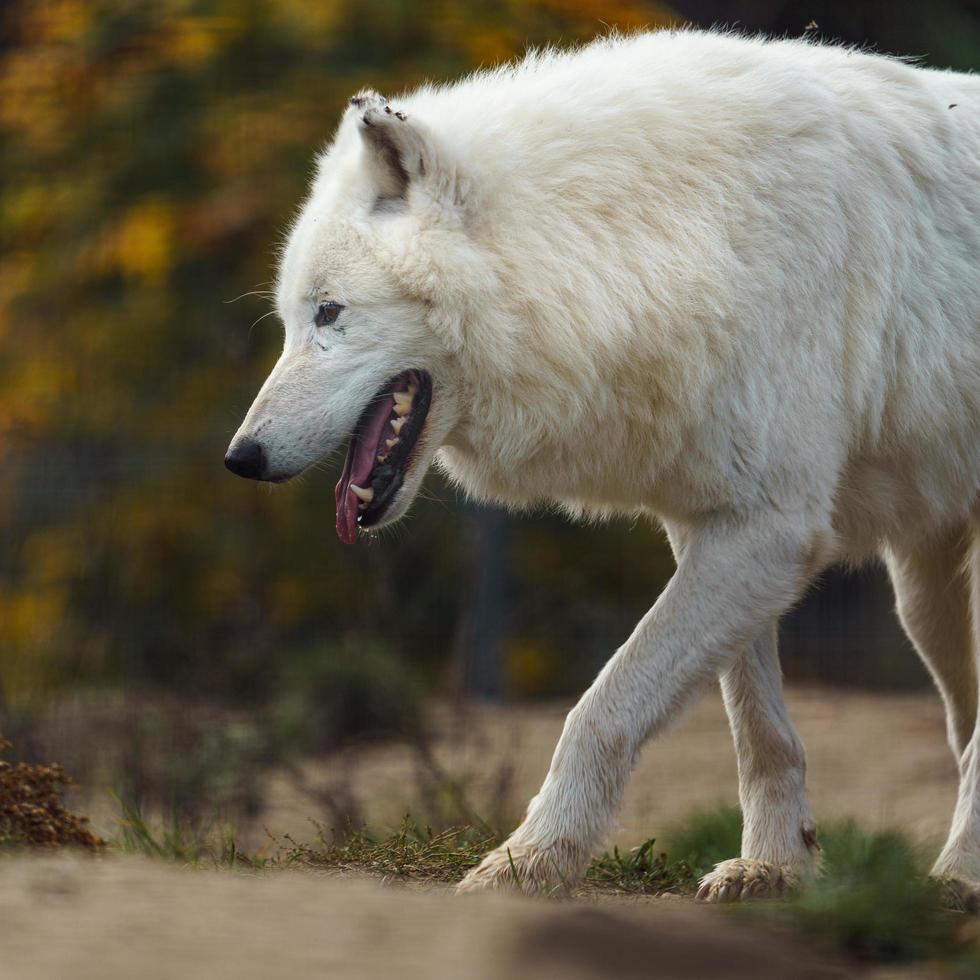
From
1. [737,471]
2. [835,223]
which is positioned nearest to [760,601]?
[737,471]

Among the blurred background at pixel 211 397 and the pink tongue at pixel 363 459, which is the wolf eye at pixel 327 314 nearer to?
the pink tongue at pixel 363 459

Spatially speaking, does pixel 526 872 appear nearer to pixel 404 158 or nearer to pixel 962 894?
pixel 962 894

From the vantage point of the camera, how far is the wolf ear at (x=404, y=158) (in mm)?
3391

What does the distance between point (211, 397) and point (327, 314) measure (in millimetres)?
4775

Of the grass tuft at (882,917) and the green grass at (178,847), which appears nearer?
the grass tuft at (882,917)

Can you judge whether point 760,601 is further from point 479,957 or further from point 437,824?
point 437,824

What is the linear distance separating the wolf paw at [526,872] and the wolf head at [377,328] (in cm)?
81

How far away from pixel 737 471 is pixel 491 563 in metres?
4.52

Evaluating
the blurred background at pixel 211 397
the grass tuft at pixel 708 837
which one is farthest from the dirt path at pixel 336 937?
the blurred background at pixel 211 397

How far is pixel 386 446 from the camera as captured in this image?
3.55 m

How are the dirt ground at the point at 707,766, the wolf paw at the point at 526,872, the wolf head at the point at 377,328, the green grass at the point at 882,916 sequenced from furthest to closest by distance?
the dirt ground at the point at 707,766
the wolf head at the point at 377,328
the wolf paw at the point at 526,872
the green grass at the point at 882,916

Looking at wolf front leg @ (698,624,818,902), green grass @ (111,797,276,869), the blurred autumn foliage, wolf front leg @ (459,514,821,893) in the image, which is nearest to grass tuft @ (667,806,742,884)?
wolf front leg @ (698,624,818,902)

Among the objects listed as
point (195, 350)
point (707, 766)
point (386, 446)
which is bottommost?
point (707, 766)

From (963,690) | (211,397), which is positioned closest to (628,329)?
(963,690)
